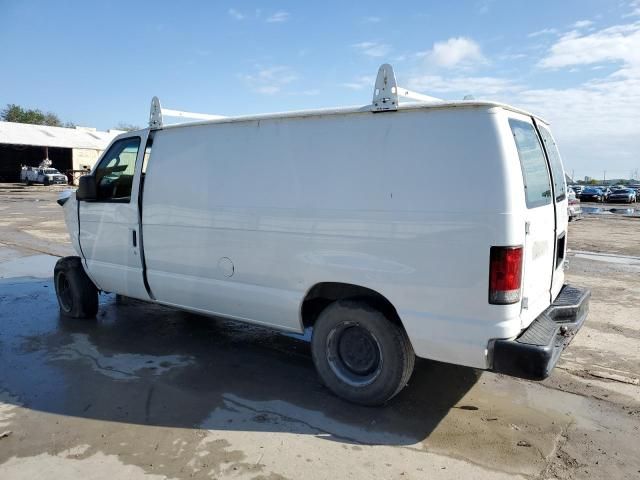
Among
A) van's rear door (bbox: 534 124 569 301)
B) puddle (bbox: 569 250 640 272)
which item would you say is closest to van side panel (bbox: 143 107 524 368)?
van's rear door (bbox: 534 124 569 301)

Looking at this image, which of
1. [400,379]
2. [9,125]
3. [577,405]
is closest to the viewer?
[400,379]

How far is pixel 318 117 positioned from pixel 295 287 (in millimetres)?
1396

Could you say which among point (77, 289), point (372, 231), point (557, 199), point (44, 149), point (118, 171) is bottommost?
point (77, 289)

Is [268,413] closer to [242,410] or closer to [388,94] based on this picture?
[242,410]

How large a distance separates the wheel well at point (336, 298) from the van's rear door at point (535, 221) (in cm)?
98

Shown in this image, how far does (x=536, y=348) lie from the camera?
3.31m

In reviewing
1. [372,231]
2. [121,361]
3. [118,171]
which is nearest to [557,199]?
[372,231]

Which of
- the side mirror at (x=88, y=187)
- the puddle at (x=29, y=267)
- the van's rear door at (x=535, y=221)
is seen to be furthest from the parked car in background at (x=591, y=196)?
the side mirror at (x=88, y=187)

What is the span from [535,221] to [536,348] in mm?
912

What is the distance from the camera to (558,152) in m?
4.93

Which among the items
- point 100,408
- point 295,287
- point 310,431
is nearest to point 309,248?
point 295,287

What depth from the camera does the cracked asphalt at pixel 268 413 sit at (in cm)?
329

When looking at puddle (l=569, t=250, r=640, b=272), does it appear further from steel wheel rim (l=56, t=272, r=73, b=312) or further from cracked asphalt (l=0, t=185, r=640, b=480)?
steel wheel rim (l=56, t=272, r=73, b=312)

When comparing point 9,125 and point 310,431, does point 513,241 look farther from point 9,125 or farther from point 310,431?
point 9,125
